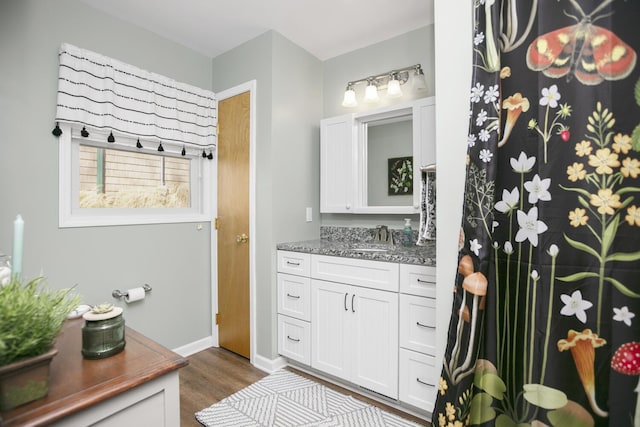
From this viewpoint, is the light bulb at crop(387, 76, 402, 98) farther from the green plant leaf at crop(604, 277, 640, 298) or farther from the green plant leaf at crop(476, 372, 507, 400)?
the green plant leaf at crop(476, 372, 507, 400)

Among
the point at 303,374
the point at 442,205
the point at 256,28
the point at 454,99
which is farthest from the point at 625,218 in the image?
the point at 256,28

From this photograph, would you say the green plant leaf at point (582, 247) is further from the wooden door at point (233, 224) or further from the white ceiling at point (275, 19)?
the wooden door at point (233, 224)

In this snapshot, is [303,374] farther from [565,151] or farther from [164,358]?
[565,151]

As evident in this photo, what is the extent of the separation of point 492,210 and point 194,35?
252 centimetres

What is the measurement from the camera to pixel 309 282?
89.0 inches

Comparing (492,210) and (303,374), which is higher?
(492,210)

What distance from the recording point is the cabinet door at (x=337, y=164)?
255cm

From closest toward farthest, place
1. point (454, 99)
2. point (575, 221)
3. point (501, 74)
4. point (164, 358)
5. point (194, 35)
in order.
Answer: point (164, 358) < point (575, 221) < point (501, 74) < point (454, 99) < point (194, 35)

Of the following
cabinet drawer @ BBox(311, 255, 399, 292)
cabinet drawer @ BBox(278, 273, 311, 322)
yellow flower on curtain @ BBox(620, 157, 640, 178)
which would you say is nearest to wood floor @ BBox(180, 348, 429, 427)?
cabinet drawer @ BBox(278, 273, 311, 322)

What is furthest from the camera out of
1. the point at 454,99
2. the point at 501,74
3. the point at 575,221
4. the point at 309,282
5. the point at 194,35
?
the point at 194,35

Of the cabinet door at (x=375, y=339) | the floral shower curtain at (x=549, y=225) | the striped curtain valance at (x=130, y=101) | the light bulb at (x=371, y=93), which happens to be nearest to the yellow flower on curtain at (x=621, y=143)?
the floral shower curtain at (x=549, y=225)

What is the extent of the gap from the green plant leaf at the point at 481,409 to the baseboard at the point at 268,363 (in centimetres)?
161

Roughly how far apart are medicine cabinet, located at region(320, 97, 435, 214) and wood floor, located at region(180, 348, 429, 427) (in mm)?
1370

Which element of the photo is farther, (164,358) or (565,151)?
(565,151)
